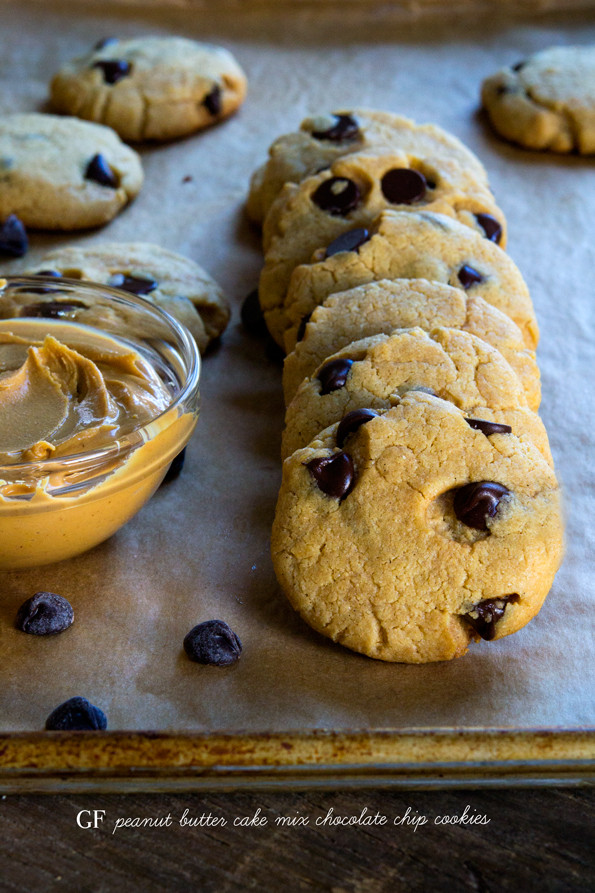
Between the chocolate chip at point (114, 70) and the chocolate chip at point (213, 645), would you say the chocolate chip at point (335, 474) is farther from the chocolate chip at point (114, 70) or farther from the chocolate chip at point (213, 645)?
the chocolate chip at point (114, 70)

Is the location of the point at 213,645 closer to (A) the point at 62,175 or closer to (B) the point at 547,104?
(A) the point at 62,175

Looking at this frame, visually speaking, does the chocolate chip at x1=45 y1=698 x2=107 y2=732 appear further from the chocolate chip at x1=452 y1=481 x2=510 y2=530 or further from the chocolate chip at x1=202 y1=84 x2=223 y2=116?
the chocolate chip at x1=202 y1=84 x2=223 y2=116

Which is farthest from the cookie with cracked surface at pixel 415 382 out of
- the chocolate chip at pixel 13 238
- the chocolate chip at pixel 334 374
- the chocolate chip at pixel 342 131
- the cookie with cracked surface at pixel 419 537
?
the chocolate chip at pixel 13 238

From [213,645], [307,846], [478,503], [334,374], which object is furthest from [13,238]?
[307,846]

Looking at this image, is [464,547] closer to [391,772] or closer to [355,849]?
[391,772]

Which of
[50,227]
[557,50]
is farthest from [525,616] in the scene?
[557,50]

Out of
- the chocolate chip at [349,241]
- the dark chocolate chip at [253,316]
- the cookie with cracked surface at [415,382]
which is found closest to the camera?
the cookie with cracked surface at [415,382]

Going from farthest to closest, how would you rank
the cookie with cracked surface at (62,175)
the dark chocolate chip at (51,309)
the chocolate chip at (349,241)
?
the cookie with cracked surface at (62,175) < the chocolate chip at (349,241) < the dark chocolate chip at (51,309)
